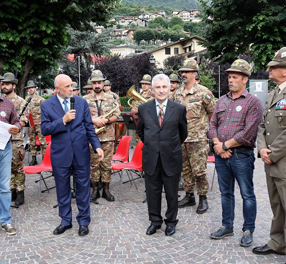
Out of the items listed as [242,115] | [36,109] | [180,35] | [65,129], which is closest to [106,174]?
[65,129]

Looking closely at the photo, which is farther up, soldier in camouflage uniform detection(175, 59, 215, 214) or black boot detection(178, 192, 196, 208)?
soldier in camouflage uniform detection(175, 59, 215, 214)

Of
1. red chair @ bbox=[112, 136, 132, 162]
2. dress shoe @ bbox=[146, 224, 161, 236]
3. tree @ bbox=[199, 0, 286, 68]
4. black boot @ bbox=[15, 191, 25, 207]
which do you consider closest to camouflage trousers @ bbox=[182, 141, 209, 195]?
dress shoe @ bbox=[146, 224, 161, 236]

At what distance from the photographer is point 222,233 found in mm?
4191

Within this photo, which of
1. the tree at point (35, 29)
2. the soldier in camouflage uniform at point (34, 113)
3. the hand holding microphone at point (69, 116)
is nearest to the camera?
the hand holding microphone at point (69, 116)

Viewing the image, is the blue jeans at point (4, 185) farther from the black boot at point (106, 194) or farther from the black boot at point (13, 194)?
the black boot at point (106, 194)

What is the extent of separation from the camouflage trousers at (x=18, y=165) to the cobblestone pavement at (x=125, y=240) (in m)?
0.41

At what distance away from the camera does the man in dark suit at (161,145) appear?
4195 mm

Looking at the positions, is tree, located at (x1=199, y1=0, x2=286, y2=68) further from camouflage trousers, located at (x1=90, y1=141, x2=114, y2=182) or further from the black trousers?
the black trousers

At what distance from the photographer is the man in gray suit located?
11.2 ft

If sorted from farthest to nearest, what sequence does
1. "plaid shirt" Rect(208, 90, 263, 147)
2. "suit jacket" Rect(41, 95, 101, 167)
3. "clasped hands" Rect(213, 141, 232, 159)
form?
"suit jacket" Rect(41, 95, 101, 167) → "clasped hands" Rect(213, 141, 232, 159) → "plaid shirt" Rect(208, 90, 263, 147)

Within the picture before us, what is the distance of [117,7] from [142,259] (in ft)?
39.6

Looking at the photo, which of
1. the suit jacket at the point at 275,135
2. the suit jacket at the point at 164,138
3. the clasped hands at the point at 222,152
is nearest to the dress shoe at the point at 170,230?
the suit jacket at the point at 164,138

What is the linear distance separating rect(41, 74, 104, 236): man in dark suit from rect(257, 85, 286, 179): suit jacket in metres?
2.20

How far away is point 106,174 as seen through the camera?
6.00m
